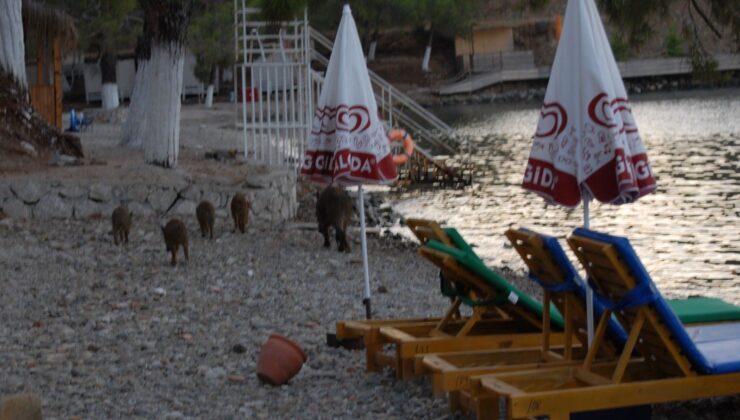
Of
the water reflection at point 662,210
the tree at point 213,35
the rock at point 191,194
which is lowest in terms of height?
the water reflection at point 662,210

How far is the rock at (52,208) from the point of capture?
51.2 ft

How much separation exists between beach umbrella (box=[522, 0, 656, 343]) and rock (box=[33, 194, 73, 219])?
974 cm

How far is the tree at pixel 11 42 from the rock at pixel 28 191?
2.73 metres

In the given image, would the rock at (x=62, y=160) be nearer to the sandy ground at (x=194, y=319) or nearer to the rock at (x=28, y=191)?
the sandy ground at (x=194, y=319)

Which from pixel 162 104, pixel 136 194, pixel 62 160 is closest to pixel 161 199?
pixel 136 194

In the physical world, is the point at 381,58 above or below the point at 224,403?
above

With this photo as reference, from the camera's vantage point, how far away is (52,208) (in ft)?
51.2

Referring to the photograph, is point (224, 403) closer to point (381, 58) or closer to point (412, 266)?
point (412, 266)

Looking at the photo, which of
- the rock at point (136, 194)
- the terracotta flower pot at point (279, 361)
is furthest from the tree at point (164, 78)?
the terracotta flower pot at point (279, 361)

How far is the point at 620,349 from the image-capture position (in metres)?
6.91

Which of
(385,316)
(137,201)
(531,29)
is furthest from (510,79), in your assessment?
(385,316)

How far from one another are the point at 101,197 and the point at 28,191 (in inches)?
35.7

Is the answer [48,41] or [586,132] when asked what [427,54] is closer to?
[48,41]

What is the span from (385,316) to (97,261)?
3890 millimetres
